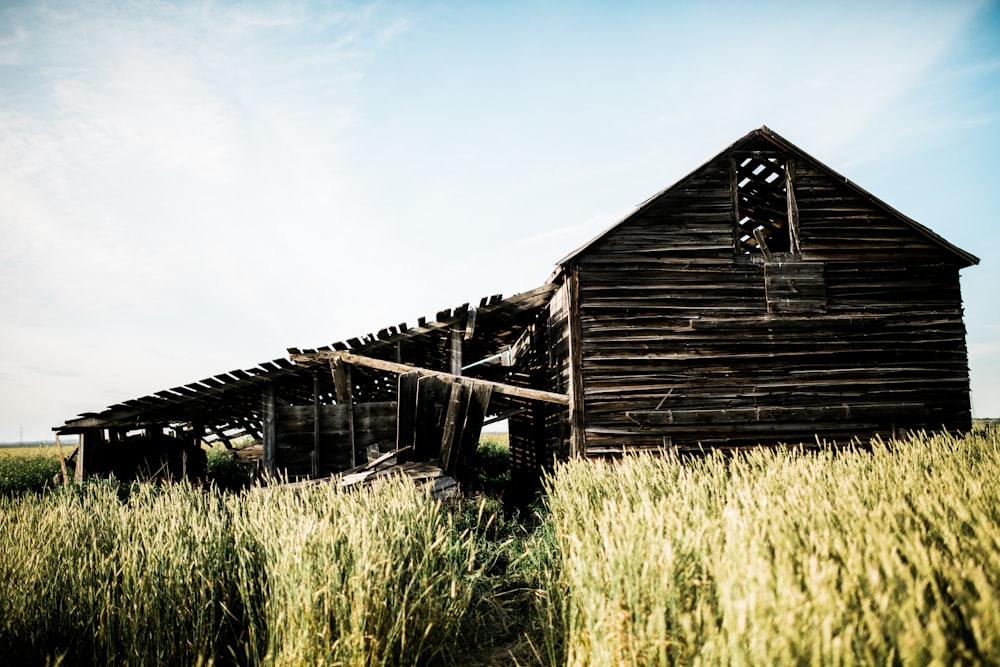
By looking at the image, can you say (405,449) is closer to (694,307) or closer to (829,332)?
(694,307)

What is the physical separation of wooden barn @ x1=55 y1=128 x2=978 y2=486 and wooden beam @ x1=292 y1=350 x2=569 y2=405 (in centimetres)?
4

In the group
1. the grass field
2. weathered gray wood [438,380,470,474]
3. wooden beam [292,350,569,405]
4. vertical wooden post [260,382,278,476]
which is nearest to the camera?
the grass field

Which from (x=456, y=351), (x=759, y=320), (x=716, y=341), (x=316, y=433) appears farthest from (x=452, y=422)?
(x=759, y=320)

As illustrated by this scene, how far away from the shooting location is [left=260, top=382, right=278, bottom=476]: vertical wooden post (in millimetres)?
10539

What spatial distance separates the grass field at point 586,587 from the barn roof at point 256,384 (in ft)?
16.9

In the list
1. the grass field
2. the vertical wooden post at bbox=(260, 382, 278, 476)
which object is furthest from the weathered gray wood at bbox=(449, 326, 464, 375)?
the grass field

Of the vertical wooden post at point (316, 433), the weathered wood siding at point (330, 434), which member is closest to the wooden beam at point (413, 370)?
the vertical wooden post at point (316, 433)

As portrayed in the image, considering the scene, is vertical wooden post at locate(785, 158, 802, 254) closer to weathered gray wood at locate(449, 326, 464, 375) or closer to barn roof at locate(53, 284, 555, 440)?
barn roof at locate(53, 284, 555, 440)

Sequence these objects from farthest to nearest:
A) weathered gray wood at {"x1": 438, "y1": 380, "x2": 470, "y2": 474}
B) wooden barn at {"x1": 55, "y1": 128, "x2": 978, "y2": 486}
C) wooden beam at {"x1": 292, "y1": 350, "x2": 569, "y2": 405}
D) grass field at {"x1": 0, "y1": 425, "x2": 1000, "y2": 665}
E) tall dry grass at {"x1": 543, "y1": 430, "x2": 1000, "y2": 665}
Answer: wooden barn at {"x1": 55, "y1": 128, "x2": 978, "y2": 486} < wooden beam at {"x1": 292, "y1": 350, "x2": 569, "y2": 405} < weathered gray wood at {"x1": 438, "y1": 380, "x2": 470, "y2": 474} < grass field at {"x1": 0, "y1": 425, "x2": 1000, "y2": 665} < tall dry grass at {"x1": 543, "y1": 430, "x2": 1000, "y2": 665}

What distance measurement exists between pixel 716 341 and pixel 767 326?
1026mm

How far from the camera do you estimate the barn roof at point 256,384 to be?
401 inches

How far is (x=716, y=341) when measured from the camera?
411 inches

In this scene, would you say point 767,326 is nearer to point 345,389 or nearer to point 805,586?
point 345,389

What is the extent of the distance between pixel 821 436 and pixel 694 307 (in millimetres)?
3319
